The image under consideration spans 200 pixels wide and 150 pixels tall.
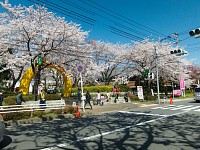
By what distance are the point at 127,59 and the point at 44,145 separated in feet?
87.9

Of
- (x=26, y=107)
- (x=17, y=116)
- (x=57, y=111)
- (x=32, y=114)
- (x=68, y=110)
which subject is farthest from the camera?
(x=68, y=110)

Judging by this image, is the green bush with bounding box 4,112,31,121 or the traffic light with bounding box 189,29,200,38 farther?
the traffic light with bounding box 189,29,200,38

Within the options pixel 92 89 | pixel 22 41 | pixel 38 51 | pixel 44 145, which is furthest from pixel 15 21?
pixel 92 89

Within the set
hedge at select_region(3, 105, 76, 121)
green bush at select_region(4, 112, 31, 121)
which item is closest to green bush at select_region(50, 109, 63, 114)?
hedge at select_region(3, 105, 76, 121)

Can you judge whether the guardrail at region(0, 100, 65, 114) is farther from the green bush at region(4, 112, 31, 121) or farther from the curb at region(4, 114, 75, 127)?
the curb at region(4, 114, 75, 127)

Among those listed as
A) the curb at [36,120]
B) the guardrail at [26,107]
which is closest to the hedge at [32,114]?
the guardrail at [26,107]

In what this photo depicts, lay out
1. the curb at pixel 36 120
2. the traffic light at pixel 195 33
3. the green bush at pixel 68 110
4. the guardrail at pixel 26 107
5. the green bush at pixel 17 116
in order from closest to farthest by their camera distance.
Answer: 1. the curb at pixel 36 120
2. the green bush at pixel 17 116
3. the guardrail at pixel 26 107
4. the traffic light at pixel 195 33
5. the green bush at pixel 68 110

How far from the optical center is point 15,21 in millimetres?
16078

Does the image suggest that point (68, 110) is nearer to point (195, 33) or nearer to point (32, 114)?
point (32, 114)

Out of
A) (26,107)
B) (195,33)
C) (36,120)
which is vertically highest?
(195,33)

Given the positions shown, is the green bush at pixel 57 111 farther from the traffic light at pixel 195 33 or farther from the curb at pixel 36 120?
the traffic light at pixel 195 33

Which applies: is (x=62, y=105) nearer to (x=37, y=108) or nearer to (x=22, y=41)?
(x=37, y=108)

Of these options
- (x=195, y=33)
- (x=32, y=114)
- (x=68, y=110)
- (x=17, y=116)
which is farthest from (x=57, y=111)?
(x=195, y=33)

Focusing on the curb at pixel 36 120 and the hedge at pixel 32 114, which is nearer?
the curb at pixel 36 120
